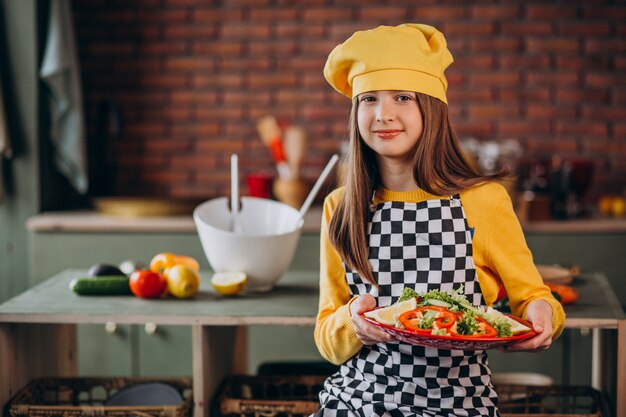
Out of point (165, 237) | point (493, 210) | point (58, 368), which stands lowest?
point (58, 368)

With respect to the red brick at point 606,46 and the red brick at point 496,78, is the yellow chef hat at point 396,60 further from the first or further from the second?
the red brick at point 606,46

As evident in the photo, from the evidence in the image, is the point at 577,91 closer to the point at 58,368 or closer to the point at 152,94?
the point at 152,94

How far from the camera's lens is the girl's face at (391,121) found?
171 centimetres

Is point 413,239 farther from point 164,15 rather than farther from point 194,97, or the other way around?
point 164,15

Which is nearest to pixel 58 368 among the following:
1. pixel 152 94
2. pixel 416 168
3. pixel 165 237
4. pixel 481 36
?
pixel 165 237

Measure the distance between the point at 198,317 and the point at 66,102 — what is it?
193 centimetres

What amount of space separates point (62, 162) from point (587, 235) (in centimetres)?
226

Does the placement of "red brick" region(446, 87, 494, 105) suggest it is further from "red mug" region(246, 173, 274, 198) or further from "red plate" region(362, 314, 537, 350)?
"red plate" region(362, 314, 537, 350)

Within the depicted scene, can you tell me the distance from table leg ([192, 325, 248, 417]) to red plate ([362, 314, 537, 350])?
61 centimetres

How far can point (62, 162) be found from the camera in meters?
3.66

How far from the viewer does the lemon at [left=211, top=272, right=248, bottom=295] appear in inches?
84.5

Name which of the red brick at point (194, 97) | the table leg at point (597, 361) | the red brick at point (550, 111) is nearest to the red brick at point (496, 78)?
the red brick at point (550, 111)

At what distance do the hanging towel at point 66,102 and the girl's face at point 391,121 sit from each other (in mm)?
2158

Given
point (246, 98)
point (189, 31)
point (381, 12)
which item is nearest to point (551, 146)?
point (381, 12)
